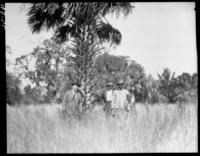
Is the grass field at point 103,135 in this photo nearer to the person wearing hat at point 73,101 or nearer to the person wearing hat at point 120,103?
Answer: the person wearing hat at point 73,101

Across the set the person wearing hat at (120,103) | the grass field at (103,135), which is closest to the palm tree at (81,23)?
the person wearing hat at (120,103)

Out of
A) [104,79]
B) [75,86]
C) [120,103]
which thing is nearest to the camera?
[75,86]

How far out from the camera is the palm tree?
8586 millimetres

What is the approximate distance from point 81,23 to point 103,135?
3307mm

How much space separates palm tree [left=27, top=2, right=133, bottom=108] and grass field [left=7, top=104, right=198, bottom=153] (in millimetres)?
1567

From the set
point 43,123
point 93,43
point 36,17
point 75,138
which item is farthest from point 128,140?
point 36,17

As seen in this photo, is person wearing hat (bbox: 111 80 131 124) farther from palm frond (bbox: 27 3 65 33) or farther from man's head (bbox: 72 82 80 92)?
palm frond (bbox: 27 3 65 33)

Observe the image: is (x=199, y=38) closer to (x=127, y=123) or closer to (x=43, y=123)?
(x=127, y=123)

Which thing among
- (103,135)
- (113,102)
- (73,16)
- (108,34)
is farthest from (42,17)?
(103,135)

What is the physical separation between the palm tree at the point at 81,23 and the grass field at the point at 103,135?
5.14ft

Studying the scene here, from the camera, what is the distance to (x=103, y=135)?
6988mm

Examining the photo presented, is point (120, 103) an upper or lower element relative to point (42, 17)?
lower

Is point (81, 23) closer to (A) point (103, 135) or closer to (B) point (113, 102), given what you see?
(B) point (113, 102)

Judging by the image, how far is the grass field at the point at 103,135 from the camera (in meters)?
6.67
